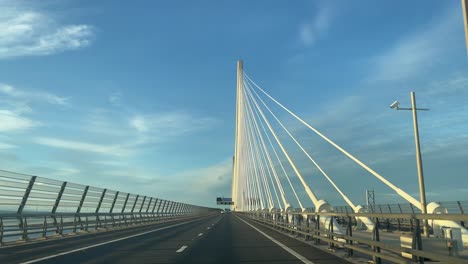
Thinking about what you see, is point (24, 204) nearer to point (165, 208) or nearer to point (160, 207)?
point (160, 207)

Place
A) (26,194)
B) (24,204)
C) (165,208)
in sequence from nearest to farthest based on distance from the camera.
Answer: (24,204) → (26,194) → (165,208)

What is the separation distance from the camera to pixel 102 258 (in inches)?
492

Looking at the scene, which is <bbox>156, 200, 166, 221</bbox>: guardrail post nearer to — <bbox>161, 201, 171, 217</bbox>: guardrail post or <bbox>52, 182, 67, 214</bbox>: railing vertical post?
<bbox>161, 201, 171, 217</bbox>: guardrail post

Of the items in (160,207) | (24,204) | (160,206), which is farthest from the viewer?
(160,207)

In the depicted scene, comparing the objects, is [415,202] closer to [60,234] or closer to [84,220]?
[60,234]

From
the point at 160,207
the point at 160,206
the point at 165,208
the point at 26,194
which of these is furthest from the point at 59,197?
the point at 165,208

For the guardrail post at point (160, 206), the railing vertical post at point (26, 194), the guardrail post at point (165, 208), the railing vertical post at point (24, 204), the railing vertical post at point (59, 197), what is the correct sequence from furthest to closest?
the guardrail post at point (165, 208)
the guardrail post at point (160, 206)
the railing vertical post at point (59, 197)
the railing vertical post at point (26, 194)
the railing vertical post at point (24, 204)

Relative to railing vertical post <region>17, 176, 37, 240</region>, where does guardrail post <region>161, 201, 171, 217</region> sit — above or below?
above

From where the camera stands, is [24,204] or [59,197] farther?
[59,197]

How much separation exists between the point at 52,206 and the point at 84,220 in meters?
3.87

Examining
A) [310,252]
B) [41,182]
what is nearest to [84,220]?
[41,182]

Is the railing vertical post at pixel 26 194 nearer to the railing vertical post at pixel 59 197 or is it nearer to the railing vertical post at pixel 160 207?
the railing vertical post at pixel 59 197

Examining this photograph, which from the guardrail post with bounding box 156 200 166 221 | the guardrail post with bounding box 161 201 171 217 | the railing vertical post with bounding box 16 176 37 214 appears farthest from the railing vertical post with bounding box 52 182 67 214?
the guardrail post with bounding box 161 201 171 217

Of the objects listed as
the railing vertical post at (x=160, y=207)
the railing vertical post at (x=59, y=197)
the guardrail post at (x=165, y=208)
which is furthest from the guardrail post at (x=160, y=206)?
the railing vertical post at (x=59, y=197)
